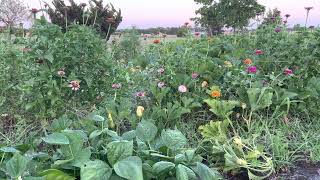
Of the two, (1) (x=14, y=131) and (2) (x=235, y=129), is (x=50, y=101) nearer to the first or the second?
(1) (x=14, y=131)

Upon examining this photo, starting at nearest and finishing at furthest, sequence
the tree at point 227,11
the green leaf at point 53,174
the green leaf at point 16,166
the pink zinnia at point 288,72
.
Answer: the green leaf at point 16,166 → the green leaf at point 53,174 → the pink zinnia at point 288,72 → the tree at point 227,11

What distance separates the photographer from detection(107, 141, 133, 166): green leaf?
2514mm

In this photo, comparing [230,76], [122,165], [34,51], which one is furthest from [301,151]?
[34,51]

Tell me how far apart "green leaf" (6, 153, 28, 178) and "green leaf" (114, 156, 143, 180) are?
444 mm

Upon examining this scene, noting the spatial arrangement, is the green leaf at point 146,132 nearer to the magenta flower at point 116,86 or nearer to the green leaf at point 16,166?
the green leaf at point 16,166

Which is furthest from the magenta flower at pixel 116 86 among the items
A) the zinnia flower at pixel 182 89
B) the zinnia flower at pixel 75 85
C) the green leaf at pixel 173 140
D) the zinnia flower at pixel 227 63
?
the green leaf at pixel 173 140

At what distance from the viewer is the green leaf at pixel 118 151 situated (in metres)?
2.51

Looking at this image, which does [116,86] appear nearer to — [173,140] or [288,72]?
[173,140]

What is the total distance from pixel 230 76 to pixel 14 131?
1774 mm

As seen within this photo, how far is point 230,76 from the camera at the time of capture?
4016 millimetres

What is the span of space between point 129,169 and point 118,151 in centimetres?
15

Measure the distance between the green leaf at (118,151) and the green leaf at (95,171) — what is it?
0.16 ft

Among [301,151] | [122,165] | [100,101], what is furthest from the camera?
[100,101]

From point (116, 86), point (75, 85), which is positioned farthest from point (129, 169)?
point (116, 86)
